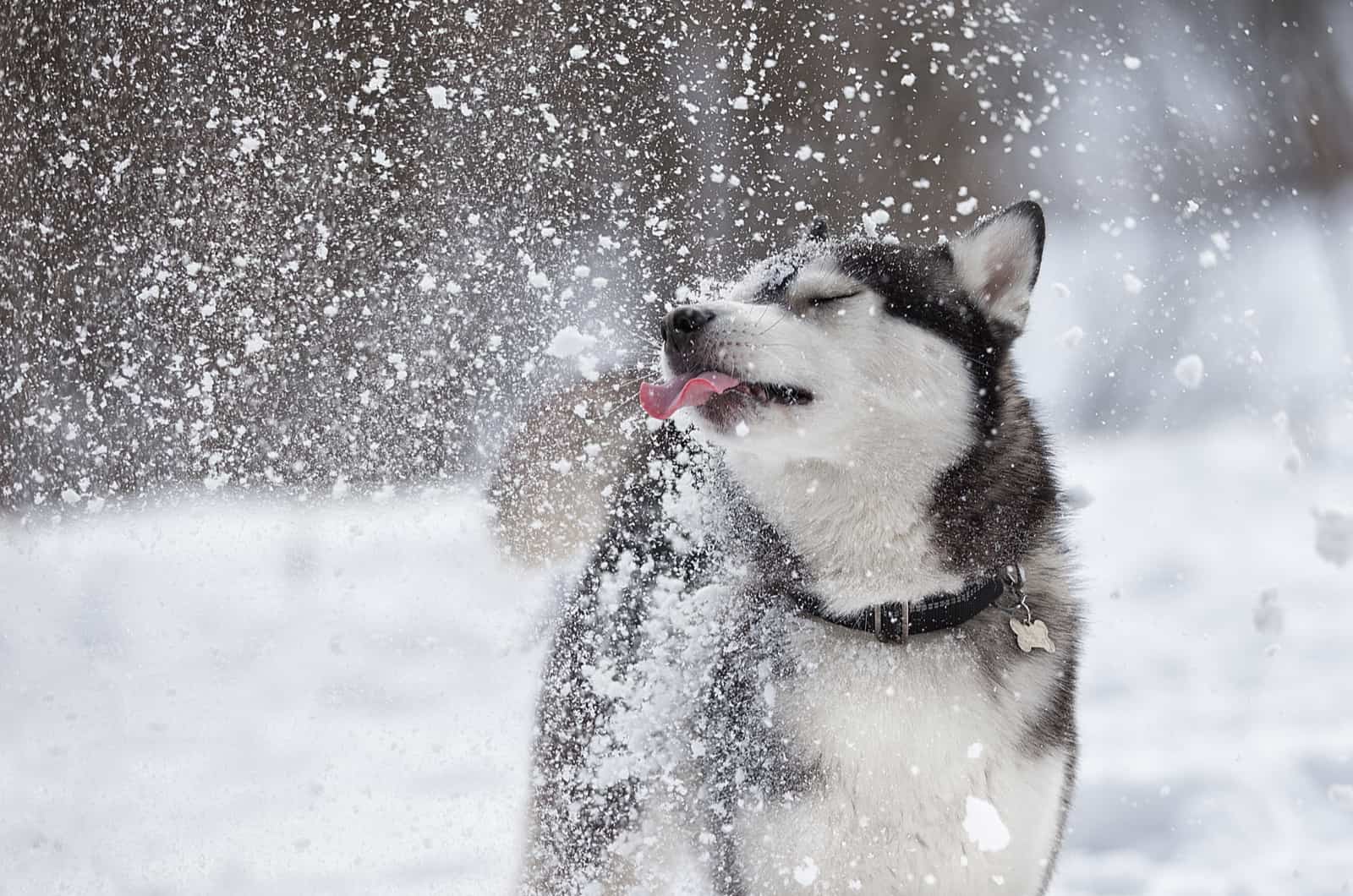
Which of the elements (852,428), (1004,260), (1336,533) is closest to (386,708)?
(852,428)

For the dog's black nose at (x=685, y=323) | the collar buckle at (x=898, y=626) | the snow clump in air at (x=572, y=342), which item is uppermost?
the snow clump in air at (x=572, y=342)

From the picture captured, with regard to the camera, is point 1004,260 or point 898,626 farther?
point 1004,260

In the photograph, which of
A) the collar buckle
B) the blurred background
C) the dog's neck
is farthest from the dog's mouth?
the blurred background

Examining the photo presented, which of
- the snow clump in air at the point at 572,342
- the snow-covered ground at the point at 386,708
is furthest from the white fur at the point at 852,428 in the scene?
the snow clump in air at the point at 572,342

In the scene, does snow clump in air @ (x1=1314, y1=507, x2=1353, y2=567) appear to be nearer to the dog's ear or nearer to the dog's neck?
the dog's ear

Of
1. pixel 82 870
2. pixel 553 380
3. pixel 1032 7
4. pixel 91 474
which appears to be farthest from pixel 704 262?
pixel 91 474

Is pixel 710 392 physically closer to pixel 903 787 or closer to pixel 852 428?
pixel 852 428

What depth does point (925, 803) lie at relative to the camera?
1.26 meters

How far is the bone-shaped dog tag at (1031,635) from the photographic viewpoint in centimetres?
136

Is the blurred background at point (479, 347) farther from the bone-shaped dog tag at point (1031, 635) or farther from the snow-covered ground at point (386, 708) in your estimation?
the bone-shaped dog tag at point (1031, 635)

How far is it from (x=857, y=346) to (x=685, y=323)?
0.25 m

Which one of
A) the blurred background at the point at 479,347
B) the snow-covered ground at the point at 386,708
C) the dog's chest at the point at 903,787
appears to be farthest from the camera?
the blurred background at the point at 479,347

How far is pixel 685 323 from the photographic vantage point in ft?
4.17

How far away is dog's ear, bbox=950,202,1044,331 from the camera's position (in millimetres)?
1429
